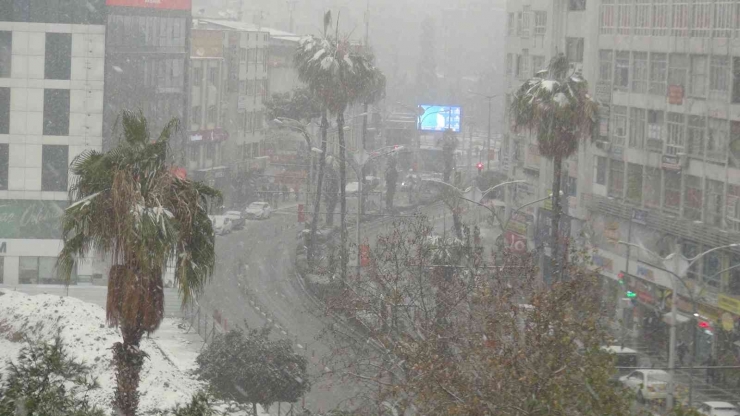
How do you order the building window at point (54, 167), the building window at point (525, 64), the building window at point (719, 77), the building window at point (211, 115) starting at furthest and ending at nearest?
the building window at point (211, 115) < the building window at point (525, 64) < the building window at point (54, 167) < the building window at point (719, 77)

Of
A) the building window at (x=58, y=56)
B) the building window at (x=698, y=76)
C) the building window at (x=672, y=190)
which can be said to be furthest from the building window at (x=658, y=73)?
the building window at (x=58, y=56)

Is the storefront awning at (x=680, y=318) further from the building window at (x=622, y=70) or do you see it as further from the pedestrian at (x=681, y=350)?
the building window at (x=622, y=70)

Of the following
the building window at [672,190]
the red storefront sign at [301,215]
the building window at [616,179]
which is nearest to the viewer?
the building window at [672,190]

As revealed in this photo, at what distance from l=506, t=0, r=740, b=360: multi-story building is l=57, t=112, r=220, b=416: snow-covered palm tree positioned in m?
18.6

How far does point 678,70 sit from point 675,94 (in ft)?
2.82

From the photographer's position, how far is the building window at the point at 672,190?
37250mm

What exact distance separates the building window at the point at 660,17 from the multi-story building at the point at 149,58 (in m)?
26.4

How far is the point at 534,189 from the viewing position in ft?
172

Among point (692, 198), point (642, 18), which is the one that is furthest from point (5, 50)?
point (692, 198)

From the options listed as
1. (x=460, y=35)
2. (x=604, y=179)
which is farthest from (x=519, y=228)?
(x=460, y=35)

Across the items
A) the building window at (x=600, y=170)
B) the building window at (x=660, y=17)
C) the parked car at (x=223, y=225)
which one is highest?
the building window at (x=660, y=17)

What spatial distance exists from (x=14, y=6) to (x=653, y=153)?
25.7 meters

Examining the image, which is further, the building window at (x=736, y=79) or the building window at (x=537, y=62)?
the building window at (x=537, y=62)

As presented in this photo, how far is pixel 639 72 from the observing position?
39812 millimetres
